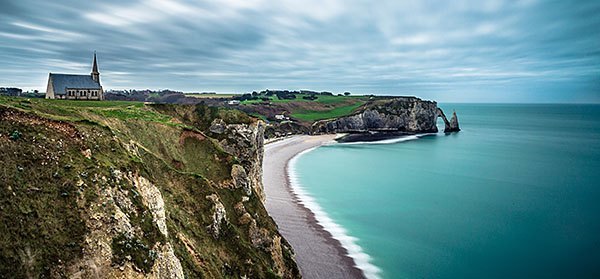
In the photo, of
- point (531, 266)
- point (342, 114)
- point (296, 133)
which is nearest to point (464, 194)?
point (531, 266)

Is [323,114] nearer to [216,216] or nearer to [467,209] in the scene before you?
[467,209]

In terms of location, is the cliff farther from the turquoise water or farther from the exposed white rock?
the turquoise water

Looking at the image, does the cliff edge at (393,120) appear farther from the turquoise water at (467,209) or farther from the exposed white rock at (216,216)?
the exposed white rock at (216,216)

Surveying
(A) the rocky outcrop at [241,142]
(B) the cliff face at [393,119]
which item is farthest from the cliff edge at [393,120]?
(A) the rocky outcrop at [241,142]

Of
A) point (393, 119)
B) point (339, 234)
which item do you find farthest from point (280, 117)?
point (339, 234)

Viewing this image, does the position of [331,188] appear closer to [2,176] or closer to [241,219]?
[241,219]

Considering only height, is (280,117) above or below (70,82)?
below

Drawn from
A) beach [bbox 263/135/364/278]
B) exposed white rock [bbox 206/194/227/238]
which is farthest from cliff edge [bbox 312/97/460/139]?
exposed white rock [bbox 206/194/227/238]
